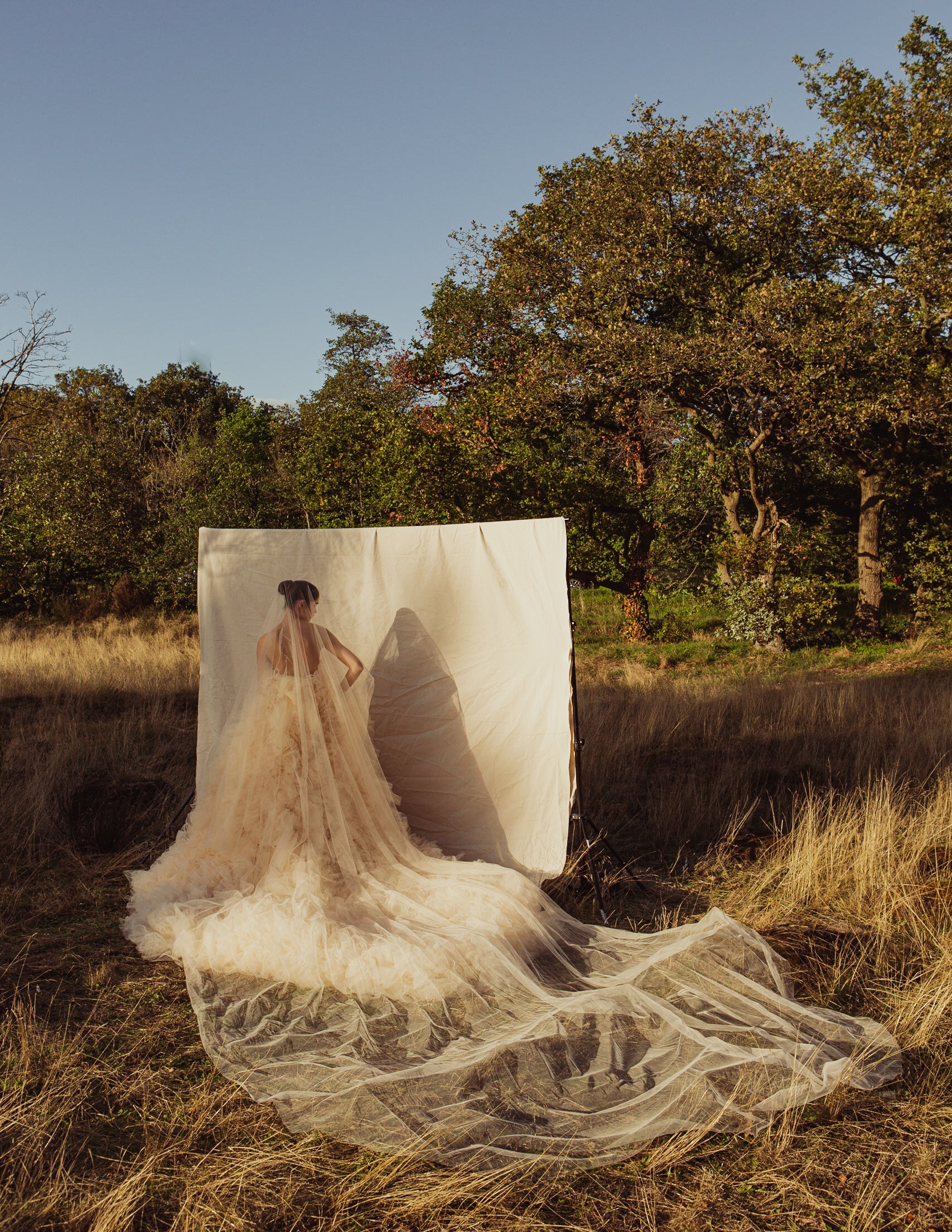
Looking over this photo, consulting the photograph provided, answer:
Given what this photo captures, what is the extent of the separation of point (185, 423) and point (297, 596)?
2085 centimetres

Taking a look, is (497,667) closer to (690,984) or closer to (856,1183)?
(690,984)

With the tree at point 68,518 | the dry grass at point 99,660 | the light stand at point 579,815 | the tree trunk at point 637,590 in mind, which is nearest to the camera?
the light stand at point 579,815

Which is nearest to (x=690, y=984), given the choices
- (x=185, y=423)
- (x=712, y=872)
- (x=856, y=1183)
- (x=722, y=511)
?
(x=856, y=1183)

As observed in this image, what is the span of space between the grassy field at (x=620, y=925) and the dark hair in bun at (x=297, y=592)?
1.67m

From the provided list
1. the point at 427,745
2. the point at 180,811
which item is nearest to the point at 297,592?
the point at 427,745

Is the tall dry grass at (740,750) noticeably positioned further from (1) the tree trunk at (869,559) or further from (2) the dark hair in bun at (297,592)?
(1) the tree trunk at (869,559)

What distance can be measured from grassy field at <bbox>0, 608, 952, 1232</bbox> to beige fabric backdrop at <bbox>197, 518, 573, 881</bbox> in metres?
0.59

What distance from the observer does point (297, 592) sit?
461 cm

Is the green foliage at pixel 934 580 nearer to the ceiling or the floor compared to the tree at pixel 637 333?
nearer to the floor

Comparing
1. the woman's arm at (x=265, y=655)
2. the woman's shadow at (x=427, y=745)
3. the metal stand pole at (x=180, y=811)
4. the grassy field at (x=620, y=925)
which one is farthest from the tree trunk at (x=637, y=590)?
the woman's arm at (x=265, y=655)

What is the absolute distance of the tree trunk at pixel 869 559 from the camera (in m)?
12.8

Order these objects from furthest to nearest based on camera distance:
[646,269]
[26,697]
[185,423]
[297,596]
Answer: [185,423] → [646,269] → [26,697] → [297,596]

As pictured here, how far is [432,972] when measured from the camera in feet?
10.5

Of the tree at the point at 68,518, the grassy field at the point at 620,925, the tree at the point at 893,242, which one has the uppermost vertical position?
the tree at the point at 893,242
